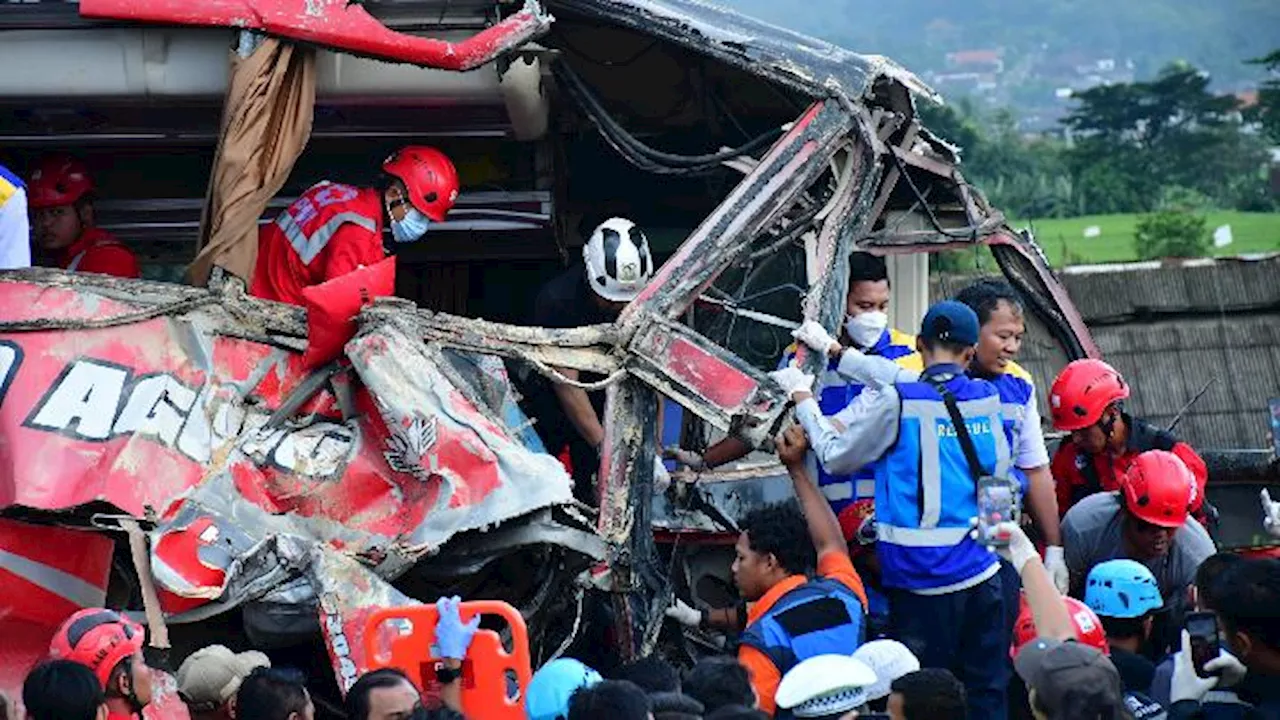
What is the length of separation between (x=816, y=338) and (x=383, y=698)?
344 centimetres

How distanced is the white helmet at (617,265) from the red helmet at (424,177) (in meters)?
0.73

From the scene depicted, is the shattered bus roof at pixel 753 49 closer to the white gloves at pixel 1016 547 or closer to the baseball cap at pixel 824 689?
the white gloves at pixel 1016 547

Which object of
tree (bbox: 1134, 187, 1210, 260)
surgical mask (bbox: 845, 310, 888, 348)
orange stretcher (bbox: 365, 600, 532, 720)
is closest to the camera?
orange stretcher (bbox: 365, 600, 532, 720)

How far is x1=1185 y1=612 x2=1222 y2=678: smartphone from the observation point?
8625 mm

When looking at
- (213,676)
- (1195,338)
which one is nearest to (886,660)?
(213,676)

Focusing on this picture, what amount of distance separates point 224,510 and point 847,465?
2.59m

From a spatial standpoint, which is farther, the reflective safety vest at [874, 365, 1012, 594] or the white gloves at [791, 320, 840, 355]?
the white gloves at [791, 320, 840, 355]

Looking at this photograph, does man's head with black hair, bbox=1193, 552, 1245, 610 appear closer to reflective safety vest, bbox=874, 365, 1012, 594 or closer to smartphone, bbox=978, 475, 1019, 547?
smartphone, bbox=978, 475, 1019, 547

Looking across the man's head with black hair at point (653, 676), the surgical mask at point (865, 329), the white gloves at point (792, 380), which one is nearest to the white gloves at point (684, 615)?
the white gloves at point (792, 380)

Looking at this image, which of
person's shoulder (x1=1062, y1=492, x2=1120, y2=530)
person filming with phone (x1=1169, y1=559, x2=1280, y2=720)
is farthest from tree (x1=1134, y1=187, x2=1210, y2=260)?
person filming with phone (x1=1169, y1=559, x2=1280, y2=720)

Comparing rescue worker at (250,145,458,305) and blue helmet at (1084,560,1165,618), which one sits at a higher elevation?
rescue worker at (250,145,458,305)

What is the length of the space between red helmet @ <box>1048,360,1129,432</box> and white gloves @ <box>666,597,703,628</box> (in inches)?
85.2

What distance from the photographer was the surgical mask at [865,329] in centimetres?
1203

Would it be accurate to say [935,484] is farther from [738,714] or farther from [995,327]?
[738,714]
